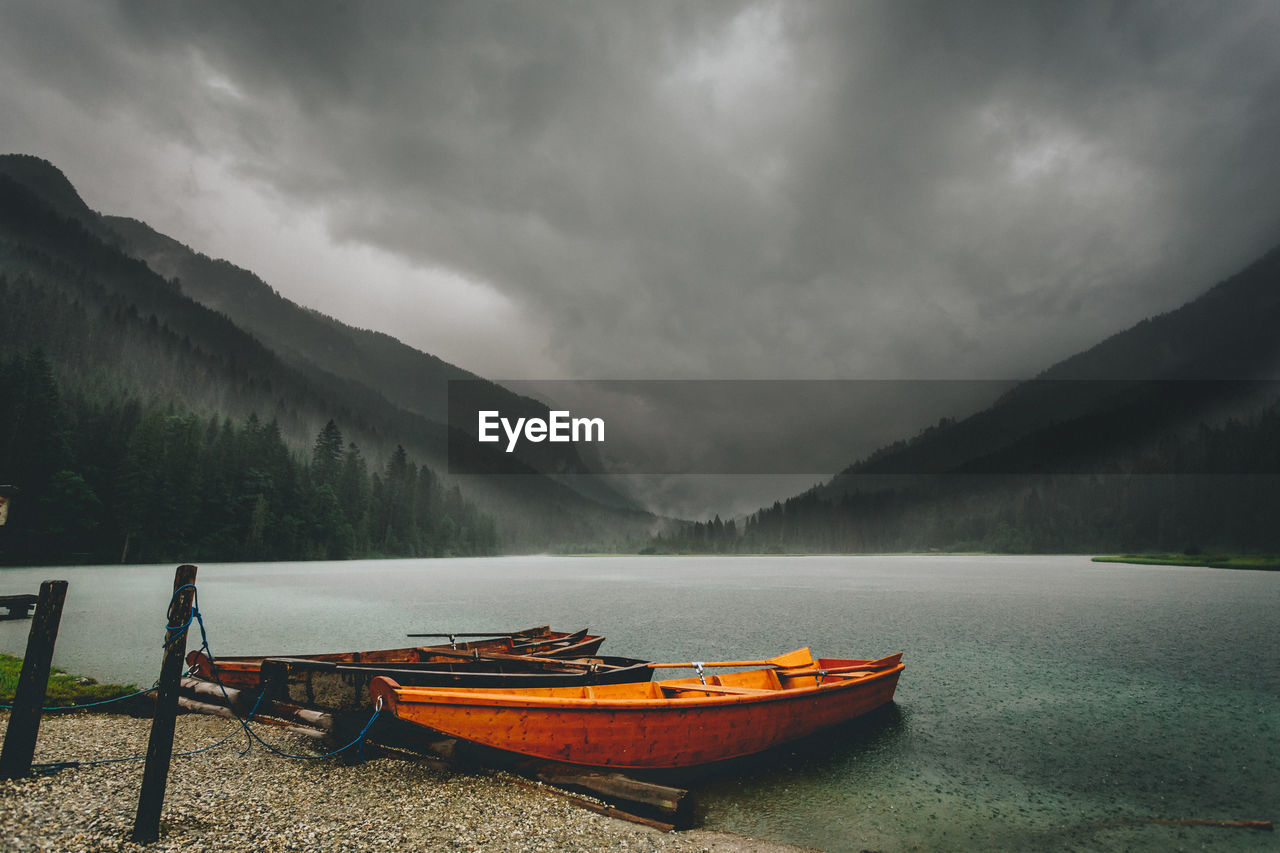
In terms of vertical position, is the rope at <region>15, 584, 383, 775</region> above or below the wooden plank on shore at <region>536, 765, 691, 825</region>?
above

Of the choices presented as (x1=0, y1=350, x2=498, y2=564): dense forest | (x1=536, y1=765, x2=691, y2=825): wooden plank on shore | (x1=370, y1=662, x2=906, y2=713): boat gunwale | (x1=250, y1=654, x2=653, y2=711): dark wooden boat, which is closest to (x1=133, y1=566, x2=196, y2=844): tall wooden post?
(x1=370, y1=662, x2=906, y2=713): boat gunwale

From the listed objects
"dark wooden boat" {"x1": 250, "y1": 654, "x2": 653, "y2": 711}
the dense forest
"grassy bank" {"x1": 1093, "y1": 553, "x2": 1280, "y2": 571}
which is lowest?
"dark wooden boat" {"x1": 250, "y1": 654, "x2": 653, "y2": 711}

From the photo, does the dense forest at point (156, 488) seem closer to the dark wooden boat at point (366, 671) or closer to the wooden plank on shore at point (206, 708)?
the wooden plank on shore at point (206, 708)

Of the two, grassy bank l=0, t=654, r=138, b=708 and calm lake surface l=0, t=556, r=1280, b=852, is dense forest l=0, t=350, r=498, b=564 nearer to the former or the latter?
calm lake surface l=0, t=556, r=1280, b=852

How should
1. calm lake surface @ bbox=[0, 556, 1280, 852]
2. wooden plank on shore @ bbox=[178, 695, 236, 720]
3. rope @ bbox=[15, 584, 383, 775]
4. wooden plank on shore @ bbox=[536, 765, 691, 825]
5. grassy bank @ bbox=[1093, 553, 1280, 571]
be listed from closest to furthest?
rope @ bbox=[15, 584, 383, 775], wooden plank on shore @ bbox=[536, 765, 691, 825], calm lake surface @ bbox=[0, 556, 1280, 852], wooden plank on shore @ bbox=[178, 695, 236, 720], grassy bank @ bbox=[1093, 553, 1280, 571]

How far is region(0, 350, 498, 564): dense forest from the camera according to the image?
7819cm

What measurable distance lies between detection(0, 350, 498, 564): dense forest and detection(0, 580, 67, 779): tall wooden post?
Result: 7788 centimetres

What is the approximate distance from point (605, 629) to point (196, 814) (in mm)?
26585

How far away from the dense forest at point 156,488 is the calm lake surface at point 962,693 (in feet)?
116

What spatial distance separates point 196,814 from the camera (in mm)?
8641

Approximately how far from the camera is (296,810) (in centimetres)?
906

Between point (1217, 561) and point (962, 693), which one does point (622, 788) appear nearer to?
point (962, 693)

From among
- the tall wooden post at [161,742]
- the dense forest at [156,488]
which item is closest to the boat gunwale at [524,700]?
the tall wooden post at [161,742]

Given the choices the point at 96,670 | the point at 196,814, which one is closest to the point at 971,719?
the point at 196,814
